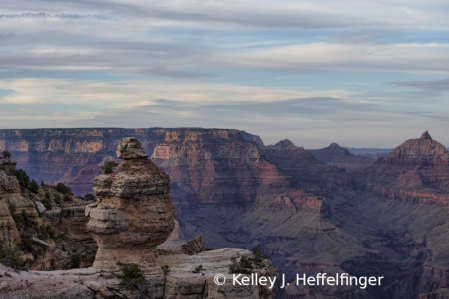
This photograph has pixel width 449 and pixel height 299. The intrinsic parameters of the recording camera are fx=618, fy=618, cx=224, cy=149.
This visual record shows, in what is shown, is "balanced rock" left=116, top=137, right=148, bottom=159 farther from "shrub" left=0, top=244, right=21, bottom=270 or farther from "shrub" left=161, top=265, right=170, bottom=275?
"shrub" left=0, top=244, right=21, bottom=270

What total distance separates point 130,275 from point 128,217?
12.9ft

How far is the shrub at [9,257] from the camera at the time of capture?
33.2 m

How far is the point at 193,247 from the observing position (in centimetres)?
4534

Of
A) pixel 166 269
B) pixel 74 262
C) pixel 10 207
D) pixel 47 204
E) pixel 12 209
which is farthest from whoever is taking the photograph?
pixel 47 204

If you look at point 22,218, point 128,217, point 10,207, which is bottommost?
point 22,218

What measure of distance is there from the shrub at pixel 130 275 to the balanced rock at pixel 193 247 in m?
7.16

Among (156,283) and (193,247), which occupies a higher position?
(193,247)

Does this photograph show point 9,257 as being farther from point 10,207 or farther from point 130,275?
point 130,275

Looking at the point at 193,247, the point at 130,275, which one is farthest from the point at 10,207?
the point at 193,247

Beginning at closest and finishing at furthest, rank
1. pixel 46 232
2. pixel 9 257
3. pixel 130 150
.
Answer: pixel 9 257 < pixel 130 150 < pixel 46 232

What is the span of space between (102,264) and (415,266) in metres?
139

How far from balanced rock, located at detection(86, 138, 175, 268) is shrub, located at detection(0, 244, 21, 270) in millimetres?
5689

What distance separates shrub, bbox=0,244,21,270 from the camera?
1305 inches

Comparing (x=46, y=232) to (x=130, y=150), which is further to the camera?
(x=46, y=232)
